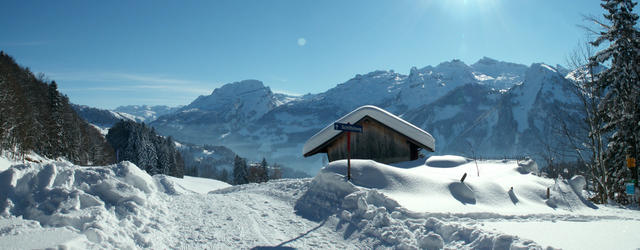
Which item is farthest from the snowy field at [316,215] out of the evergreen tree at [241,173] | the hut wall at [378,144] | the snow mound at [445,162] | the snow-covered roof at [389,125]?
the evergreen tree at [241,173]

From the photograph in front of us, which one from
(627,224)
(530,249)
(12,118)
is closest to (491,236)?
(530,249)

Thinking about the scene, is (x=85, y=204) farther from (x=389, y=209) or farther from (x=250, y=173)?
(x=250, y=173)

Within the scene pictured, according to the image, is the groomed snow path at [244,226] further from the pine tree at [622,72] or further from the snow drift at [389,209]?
the pine tree at [622,72]


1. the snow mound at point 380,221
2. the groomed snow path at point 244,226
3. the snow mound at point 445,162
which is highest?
the snow mound at point 445,162

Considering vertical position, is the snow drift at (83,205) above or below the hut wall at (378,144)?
below

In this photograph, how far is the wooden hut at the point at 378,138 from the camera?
15.9 m

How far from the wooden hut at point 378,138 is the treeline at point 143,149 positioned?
49107 mm

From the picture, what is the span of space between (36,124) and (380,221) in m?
41.8

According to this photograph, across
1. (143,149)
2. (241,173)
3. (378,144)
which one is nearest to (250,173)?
(241,173)

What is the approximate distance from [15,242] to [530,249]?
700 centimetres

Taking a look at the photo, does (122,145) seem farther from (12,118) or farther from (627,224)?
(627,224)

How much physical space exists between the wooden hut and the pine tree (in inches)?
348

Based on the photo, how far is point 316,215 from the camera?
8.70m

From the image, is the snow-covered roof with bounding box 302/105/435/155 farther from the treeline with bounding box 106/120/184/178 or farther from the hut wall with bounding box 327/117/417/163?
the treeline with bounding box 106/120/184/178
